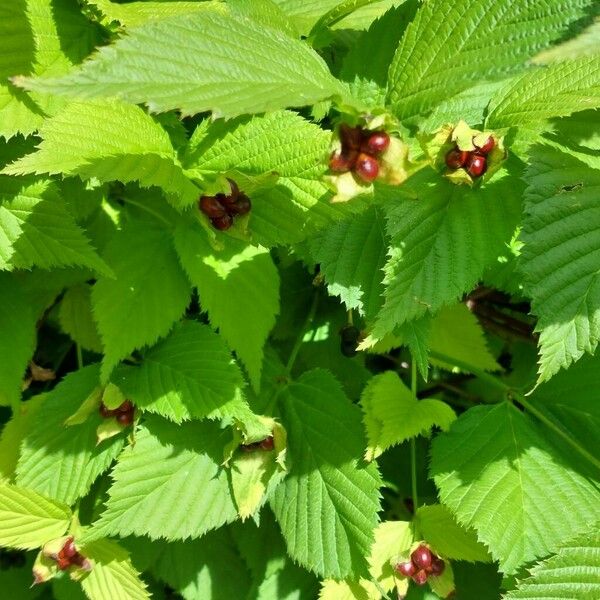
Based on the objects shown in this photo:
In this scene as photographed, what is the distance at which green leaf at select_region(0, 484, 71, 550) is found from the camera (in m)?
1.63

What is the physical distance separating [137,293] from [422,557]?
853 mm

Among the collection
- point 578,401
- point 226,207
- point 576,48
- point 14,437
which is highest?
point 576,48

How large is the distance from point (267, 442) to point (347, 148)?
27.8 inches

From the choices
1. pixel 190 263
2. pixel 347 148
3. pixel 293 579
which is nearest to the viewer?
pixel 347 148

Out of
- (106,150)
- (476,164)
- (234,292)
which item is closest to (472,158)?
(476,164)

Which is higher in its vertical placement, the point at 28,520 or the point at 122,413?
the point at 122,413

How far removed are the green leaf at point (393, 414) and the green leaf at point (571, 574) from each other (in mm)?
349

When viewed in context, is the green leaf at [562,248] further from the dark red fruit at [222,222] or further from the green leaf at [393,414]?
the dark red fruit at [222,222]

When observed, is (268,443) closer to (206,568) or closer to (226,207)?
(226,207)

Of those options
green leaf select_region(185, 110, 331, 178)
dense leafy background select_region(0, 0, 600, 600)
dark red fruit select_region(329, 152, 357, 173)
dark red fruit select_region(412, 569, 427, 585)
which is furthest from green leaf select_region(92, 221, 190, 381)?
dark red fruit select_region(412, 569, 427, 585)

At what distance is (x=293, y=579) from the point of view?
6.09 ft

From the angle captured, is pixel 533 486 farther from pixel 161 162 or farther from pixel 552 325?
pixel 161 162

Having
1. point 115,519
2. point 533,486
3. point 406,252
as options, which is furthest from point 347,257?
point 115,519

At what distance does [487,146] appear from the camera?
4.16ft
